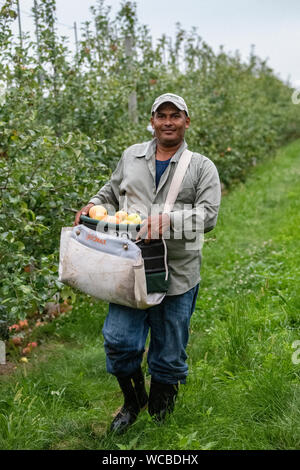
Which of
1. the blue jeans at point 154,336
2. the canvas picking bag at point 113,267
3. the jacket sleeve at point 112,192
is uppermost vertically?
the jacket sleeve at point 112,192

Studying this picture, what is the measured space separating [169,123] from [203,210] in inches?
19.4

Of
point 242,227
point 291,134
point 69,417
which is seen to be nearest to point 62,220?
point 69,417

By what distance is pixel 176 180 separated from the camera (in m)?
2.66

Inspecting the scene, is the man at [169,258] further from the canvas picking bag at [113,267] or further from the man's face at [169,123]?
the canvas picking bag at [113,267]

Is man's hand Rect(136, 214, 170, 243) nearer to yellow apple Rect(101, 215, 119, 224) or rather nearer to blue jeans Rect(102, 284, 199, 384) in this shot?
yellow apple Rect(101, 215, 119, 224)

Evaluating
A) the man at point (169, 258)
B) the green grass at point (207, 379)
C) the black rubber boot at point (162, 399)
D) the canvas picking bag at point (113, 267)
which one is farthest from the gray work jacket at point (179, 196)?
the green grass at point (207, 379)

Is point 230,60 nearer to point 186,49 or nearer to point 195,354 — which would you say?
point 186,49

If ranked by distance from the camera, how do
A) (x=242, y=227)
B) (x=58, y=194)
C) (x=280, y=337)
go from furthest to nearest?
(x=242, y=227) < (x=58, y=194) < (x=280, y=337)

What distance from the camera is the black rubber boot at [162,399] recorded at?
287 cm

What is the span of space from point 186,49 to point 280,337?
9125mm

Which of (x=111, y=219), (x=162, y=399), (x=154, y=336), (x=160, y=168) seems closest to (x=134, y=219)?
(x=111, y=219)

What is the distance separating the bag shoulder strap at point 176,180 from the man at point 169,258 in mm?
25

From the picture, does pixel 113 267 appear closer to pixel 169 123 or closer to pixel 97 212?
pixel 97 212

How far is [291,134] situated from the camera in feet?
55.2
